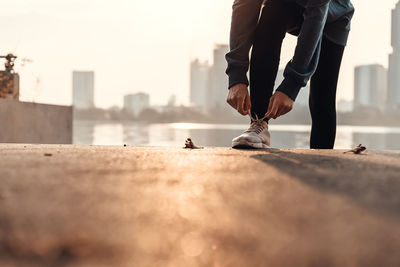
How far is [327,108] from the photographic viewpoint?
6.80 feet

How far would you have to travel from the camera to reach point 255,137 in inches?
66.5

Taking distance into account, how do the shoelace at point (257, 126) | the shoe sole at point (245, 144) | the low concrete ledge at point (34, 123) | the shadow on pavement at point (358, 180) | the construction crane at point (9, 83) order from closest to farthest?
1. the shadow on pavement at point (358, 180)
2. the shoe sole at point (245, 144)
3. the shoelace at point (257, 126)
4. the low concrete ledge at point (34, 123)
5. the construction crane at point (9, 83)

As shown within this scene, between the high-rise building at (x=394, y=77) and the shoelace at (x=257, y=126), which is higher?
the high-rise building at (x=394, y=77)

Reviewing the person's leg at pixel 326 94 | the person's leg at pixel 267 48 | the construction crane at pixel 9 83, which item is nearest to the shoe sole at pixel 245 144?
the person's leg at pixel 267 48

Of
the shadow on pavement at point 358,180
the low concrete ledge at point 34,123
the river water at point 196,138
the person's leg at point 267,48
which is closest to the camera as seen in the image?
the shadow on pavement at point 358,180

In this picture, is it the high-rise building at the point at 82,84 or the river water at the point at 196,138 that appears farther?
the high-rise building at the point at 82,84

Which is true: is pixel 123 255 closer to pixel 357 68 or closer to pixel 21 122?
pixel 21 122

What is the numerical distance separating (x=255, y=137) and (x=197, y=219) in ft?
3.96

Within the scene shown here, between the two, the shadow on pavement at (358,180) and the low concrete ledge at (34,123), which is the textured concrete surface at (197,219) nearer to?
the shadow on pavement at (358,180)

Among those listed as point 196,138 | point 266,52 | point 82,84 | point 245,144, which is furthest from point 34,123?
point 82,84

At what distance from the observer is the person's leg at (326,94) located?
2.06 m

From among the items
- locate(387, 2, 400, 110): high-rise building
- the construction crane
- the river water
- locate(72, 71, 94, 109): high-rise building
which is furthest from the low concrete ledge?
locate(72, 71, 94, 109): high-rise building

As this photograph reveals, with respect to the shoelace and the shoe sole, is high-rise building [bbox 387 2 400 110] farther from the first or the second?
the shoe sole

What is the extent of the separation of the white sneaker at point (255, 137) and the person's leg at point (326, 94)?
38 cm
